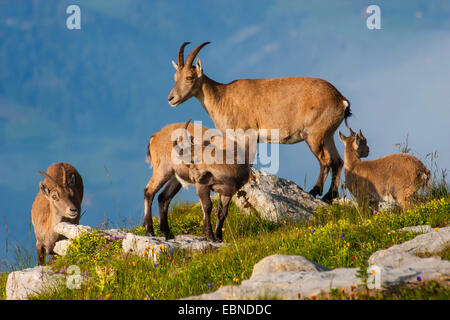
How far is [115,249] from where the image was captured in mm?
9172

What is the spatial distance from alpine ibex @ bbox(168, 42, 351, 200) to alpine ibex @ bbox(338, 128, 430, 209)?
4.94 feet

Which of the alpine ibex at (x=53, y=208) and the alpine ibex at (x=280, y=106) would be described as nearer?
the alpine ibex at (x=53, y=208)

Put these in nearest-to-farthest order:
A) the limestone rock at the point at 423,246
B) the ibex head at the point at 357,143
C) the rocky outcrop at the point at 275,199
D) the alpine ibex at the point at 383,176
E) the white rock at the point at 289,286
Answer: the white rock at the point at 289,286 < the limestone rock at the point at 423,246 < the alpine ibex at the point at 383,176 < the ibex head at the point at 357,143 < the rocky outcrop at the point at 275,199

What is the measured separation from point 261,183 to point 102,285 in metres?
6.09

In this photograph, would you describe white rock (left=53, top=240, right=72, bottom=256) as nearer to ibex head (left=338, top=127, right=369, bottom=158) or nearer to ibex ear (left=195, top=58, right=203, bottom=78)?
ibex ear (left=195, top=58, right=203, bottom=78)

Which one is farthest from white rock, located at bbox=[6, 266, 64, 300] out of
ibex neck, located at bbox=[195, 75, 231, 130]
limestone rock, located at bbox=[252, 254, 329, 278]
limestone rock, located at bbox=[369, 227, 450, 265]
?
ibex neck, located at bbox=[195, 75, 231, 130]

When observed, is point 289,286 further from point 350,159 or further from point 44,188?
point 44,188

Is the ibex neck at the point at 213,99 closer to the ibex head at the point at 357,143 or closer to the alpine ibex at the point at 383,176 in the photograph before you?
the ibex head at the point at 357,143

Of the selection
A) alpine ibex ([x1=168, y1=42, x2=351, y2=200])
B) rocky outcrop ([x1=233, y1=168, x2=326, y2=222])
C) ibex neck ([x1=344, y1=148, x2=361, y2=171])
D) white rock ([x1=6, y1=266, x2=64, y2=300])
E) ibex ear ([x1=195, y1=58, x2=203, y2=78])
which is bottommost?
white rock ([x1=6, y1=266, x2=64, y2=300])

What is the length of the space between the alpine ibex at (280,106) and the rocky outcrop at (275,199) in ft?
1.57

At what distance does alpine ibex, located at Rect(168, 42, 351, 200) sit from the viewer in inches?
463

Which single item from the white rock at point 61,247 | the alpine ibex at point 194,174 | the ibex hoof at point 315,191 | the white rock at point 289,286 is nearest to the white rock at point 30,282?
the white rock at point 61,247

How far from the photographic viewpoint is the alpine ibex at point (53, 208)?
10.6 metres

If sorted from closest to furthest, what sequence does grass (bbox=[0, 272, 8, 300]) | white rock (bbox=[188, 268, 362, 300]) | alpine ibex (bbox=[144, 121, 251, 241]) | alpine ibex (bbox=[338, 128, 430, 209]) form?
white rock (bbox=[188, 268, 362, 300]), grass (bbox=[0, 272, 8, 300]), alpine ibex (bbox=[144, 121, 251, 241]), alpine ibex (bbox=[338, 128, 430, 209])
